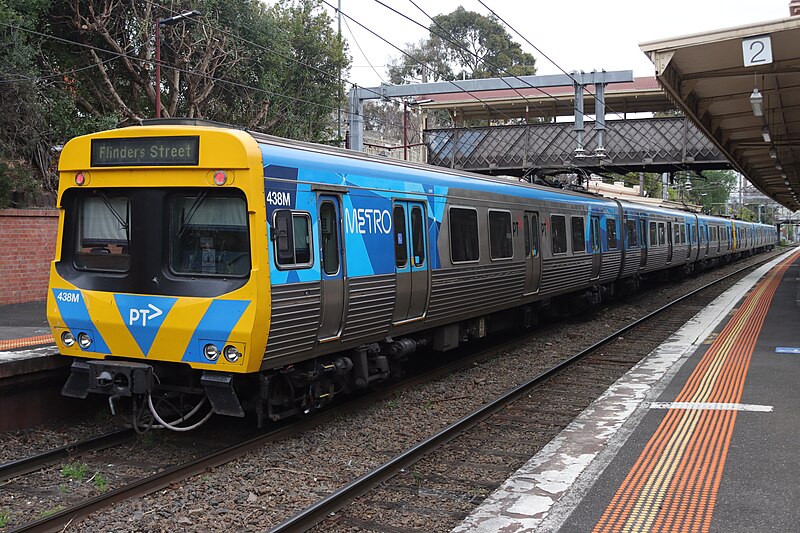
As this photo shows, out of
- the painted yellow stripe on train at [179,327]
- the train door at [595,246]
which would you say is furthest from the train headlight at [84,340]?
the train door at [595,246]

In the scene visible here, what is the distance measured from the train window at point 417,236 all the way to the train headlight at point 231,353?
10.7 feet

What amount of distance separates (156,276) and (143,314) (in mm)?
354

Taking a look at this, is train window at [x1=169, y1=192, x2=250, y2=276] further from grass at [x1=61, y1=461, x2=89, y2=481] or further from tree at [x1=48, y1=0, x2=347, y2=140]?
tree at [x1=48, y1=0, x2=347, y2=140]

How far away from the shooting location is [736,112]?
16719 mm

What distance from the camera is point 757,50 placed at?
10938 mm

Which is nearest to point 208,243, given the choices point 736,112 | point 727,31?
point 727,31

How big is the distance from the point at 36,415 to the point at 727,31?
9.88m

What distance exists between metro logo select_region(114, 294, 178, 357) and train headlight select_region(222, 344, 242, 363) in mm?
655

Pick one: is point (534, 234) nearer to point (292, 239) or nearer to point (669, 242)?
point (292, 239)

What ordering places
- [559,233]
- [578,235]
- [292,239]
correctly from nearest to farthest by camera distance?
1. [292,239]
2. [559,233]
3. [578,235]

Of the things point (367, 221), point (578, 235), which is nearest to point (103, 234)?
point (367, 221)

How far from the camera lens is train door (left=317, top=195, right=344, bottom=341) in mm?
→ 7621

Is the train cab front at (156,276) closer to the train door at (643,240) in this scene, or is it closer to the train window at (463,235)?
the train window at (463,235)

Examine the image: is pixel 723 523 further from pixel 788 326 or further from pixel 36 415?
pixel 788 326
